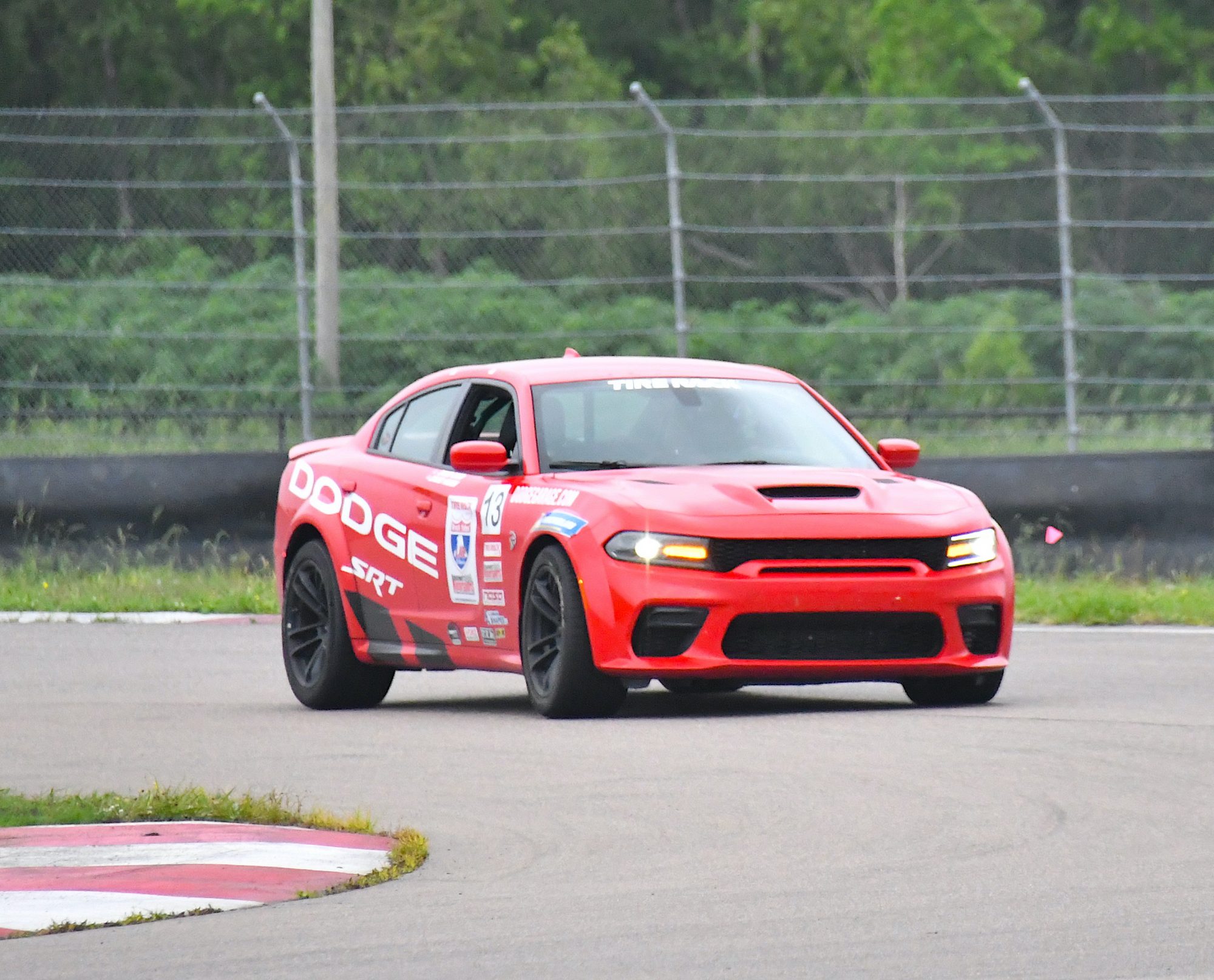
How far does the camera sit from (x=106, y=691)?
42.8 feet

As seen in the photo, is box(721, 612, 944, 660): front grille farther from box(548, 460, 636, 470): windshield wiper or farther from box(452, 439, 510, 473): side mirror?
box(452, 439, 510, 473): side mirror

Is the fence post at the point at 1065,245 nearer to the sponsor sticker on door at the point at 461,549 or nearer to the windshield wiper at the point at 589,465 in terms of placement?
the windshield wiper at the point at 589,465

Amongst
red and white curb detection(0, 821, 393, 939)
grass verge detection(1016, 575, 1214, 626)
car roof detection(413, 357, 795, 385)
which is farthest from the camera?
grass verge detection(1016, 575, 1214, 626)

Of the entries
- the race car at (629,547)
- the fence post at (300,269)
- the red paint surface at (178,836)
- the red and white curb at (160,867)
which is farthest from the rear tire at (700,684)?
the fence post at (300,269)

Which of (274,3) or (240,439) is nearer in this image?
(240,439)

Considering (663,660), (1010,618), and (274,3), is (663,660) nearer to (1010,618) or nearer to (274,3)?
(1010,618)

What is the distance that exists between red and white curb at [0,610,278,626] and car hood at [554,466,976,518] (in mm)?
6222

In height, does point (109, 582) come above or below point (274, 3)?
below

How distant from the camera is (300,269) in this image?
21.6m

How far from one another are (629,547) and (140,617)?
724 cm

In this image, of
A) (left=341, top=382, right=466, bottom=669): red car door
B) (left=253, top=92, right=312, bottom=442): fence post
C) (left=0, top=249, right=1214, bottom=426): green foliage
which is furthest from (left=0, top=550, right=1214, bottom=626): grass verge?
(left=341, top=382, right=466, bottom=669): red car door

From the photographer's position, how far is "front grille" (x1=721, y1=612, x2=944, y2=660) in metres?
10.9

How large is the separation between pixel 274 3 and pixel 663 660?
4227 centimetres

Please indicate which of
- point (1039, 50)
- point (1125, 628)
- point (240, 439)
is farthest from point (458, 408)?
point (1039, 50)
